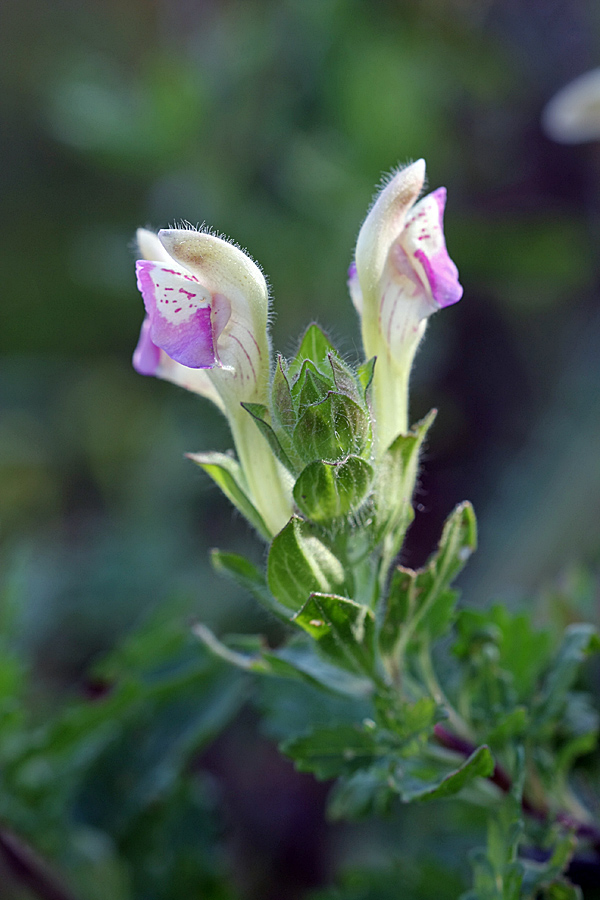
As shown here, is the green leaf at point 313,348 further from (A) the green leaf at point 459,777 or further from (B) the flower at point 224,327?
(A) the green leaf at point 459,777

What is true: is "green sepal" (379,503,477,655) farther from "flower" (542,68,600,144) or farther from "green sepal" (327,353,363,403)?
"flower" (542,68,600,144)

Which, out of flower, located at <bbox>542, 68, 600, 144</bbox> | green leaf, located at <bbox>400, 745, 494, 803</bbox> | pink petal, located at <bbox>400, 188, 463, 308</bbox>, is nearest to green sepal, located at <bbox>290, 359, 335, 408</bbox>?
pink petal, located at <bbox>400, 188, 463, 308</bbox>

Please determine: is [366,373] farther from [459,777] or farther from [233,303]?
[459,777]

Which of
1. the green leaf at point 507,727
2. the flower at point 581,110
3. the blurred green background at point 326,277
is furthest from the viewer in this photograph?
the blurred green background at point 326,277

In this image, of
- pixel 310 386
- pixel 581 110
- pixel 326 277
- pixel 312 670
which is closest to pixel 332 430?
pixel 310 386

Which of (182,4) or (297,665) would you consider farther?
(182,4)

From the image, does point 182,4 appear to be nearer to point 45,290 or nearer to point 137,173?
point 137,173

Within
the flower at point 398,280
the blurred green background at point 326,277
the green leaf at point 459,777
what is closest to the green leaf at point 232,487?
the flower at point 398,280

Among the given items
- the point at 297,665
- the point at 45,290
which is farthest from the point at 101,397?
the point at 297,665
